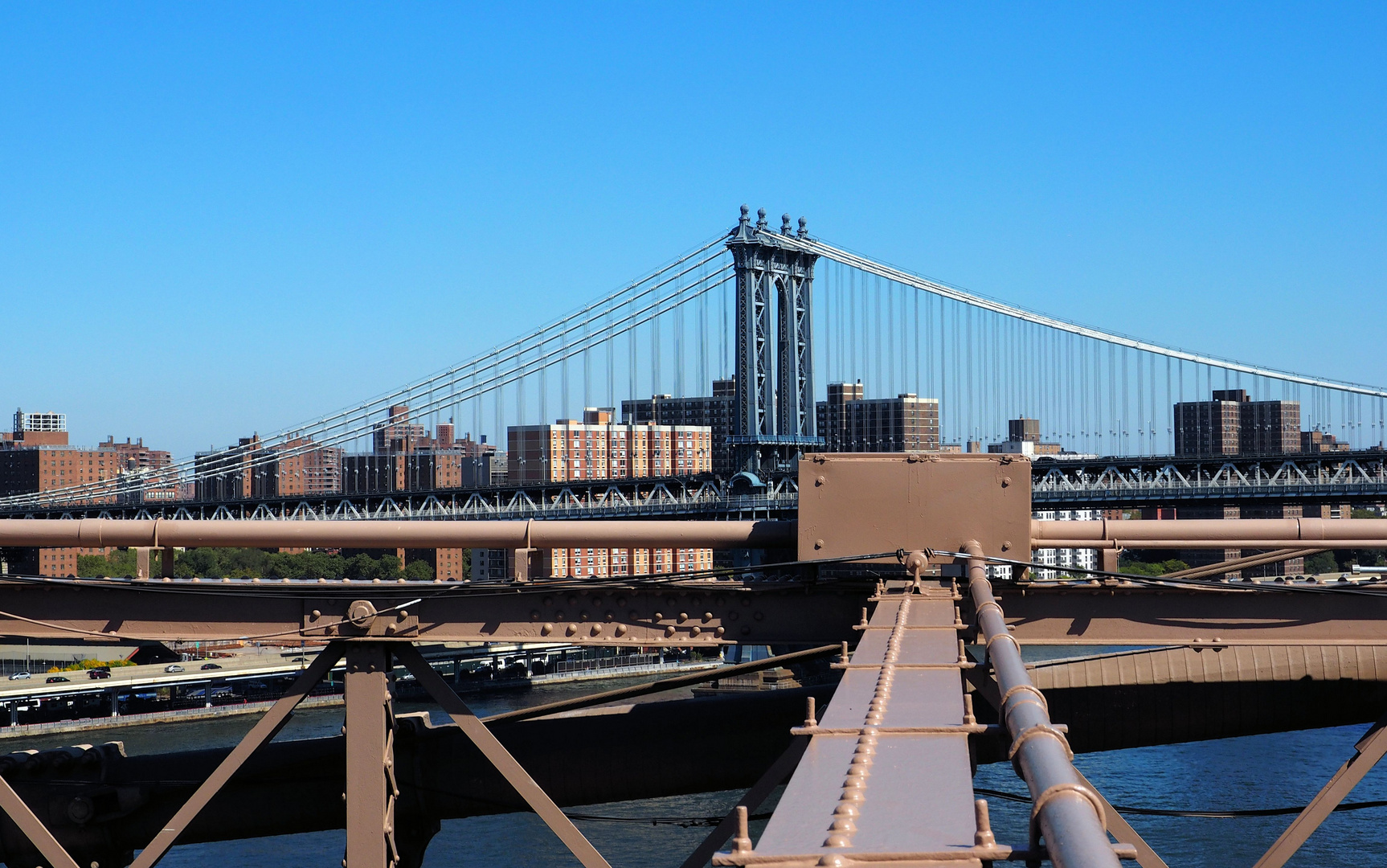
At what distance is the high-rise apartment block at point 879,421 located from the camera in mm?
70875

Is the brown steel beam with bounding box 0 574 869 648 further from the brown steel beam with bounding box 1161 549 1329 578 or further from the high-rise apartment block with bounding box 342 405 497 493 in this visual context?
the high-rise apartment block with bounding box 342 405 497 493

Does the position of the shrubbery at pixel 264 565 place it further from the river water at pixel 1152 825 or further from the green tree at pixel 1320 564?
the green tree at pixel 1320 564

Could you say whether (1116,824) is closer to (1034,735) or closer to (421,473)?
(1034,735)

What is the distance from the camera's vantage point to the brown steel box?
7.11 metres

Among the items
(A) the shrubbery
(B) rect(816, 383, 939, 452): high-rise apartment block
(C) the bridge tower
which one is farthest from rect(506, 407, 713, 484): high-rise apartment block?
(C) the bridge tower

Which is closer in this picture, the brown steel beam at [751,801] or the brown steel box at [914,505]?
the brown steel beam at [751,801]

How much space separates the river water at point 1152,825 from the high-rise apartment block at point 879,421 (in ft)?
113

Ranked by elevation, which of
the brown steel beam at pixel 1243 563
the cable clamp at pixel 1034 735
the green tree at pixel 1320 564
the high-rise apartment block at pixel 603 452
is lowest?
the green tree at pixel 1320 564

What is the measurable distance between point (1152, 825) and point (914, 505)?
2445 cm

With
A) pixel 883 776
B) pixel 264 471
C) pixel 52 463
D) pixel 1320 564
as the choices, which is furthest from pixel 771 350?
pixel 52 463

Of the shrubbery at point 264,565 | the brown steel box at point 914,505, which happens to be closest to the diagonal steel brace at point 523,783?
the brown steel box at point 914,505

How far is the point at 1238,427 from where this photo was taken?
227 feet

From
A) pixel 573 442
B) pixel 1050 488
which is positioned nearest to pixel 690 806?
pixel 1050 488

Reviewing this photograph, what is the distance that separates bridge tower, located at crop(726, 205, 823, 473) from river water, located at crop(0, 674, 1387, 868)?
1831cm
